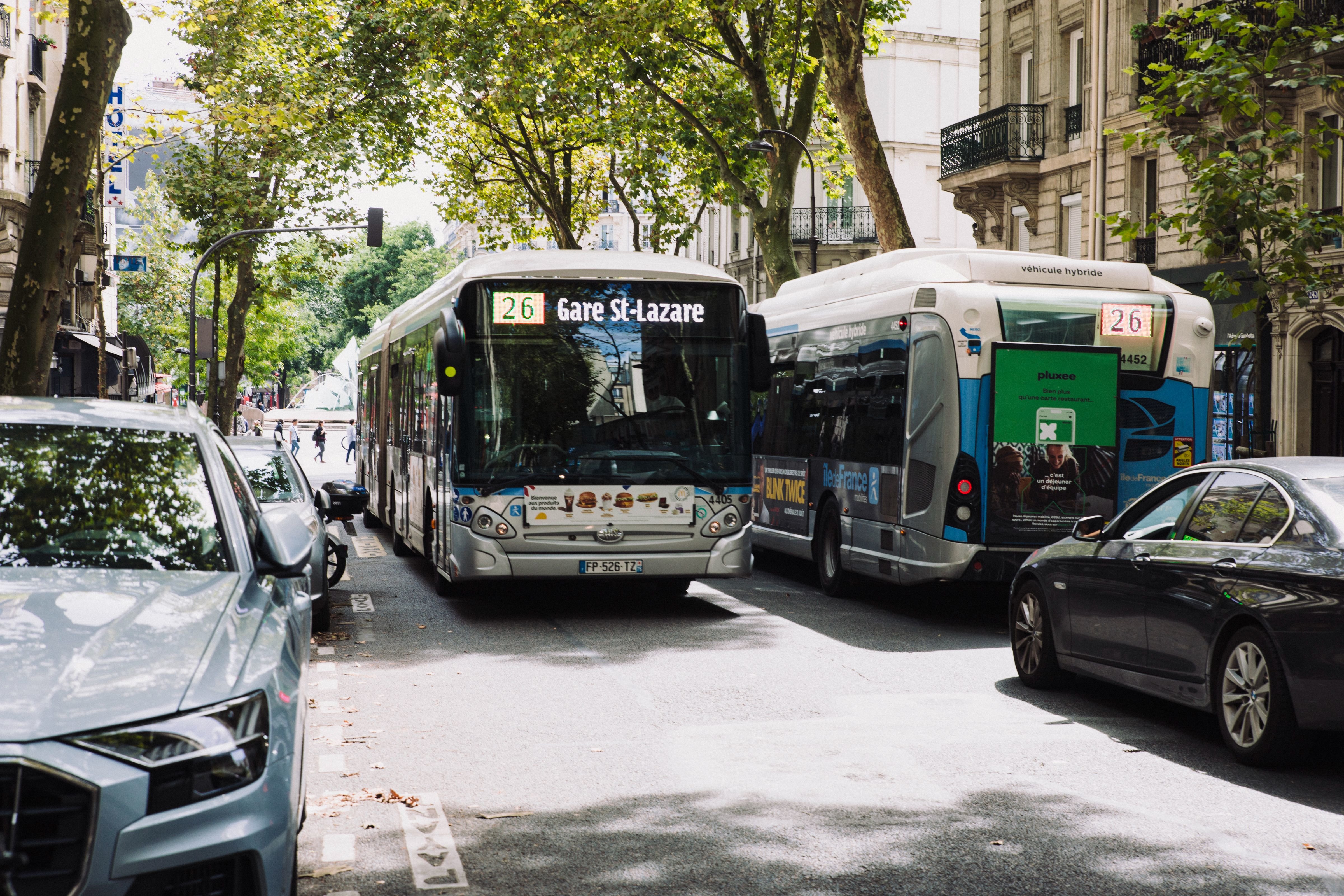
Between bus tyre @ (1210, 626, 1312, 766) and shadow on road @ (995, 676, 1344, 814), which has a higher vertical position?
bus tyre @ (1210, 626, 1312, 766)

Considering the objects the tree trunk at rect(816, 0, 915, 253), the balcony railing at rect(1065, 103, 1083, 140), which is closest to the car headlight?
the tree trunk at rect(816, 0, 915, 253)

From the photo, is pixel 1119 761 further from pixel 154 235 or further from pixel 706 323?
pixel 154 235

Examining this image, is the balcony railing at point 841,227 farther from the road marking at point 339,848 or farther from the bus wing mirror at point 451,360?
the road marking at point 339,848

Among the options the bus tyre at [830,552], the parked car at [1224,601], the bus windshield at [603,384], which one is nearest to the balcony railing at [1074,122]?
the bus tyre at [830,552]

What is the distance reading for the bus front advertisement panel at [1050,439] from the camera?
37.9ft

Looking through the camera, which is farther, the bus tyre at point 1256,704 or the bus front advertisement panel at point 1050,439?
the bus front advertisement panel at point 1050,439

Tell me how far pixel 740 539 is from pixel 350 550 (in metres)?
8.67

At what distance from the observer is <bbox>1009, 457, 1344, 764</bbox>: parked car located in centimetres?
635

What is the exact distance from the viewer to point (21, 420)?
16.3 feet

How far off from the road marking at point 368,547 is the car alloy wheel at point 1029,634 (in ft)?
35.7

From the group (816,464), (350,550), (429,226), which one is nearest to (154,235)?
(429,226)

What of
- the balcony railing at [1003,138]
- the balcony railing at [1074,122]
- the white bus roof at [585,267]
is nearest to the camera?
the white bus roof at [585,267]

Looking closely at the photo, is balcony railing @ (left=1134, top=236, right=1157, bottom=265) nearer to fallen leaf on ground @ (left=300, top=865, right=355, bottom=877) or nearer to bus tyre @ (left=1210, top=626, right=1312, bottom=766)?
bus tyre @ (left=1210, top=626, right=1312, bottom=766)

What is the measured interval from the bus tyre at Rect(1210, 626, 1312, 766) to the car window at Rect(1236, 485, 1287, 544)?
450 millimetres
